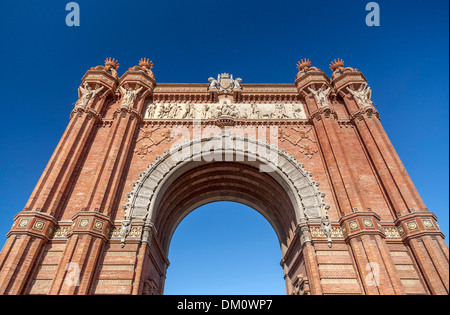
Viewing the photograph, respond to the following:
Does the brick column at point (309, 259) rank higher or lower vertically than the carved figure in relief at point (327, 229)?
lower

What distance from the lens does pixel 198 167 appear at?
50.7ft

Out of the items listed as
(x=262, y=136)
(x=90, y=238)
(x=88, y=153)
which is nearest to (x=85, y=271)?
(x=90, y=238)

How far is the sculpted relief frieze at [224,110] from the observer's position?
16422 millimetres

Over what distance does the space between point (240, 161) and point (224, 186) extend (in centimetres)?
311

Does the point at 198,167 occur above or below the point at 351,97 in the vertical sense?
below

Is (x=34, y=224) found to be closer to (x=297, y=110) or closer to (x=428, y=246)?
(x=297, y=110)

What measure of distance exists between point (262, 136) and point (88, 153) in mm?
9707

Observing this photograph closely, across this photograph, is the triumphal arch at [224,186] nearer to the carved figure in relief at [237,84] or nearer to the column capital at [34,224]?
the column capital at [34,224]

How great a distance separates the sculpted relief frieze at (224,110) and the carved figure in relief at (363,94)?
3.16 meters

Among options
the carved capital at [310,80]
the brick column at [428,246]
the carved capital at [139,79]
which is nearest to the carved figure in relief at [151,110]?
the carved capital at [139,79]
